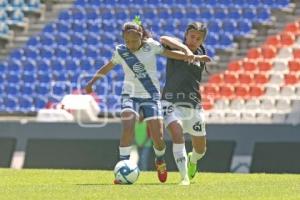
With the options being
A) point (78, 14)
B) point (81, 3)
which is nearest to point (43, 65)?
point (78, 14)

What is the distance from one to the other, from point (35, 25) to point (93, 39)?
2748 millimetres

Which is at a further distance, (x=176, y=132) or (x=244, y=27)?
(x=244, y=27)

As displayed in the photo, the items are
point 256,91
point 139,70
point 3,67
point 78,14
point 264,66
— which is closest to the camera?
point 139,70

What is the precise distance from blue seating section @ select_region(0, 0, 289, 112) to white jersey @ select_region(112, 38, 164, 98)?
12.2 meters

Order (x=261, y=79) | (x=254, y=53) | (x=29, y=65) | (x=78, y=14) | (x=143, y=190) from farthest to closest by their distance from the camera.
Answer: (x=78, y=14), (x=29, y=65), (x=254, y=53), (x=261, y=79), (x=143, y=190)

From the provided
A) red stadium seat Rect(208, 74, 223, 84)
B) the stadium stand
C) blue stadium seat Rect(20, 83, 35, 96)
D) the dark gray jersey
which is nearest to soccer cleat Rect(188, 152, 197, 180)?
the dark gray jersey

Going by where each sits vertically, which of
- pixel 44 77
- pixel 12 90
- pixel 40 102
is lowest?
pixel 40 102

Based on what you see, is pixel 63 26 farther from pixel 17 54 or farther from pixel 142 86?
pixel 142 86

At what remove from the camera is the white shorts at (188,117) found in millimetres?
12195

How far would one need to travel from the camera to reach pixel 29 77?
90.1 feet

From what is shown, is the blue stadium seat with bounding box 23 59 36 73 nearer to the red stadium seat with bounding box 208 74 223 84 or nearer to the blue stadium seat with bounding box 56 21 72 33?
the blue stadium seat with bounding box 56 21 72 33

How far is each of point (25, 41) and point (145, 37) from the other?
57.8 feet

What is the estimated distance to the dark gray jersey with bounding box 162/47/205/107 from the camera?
12.4 m

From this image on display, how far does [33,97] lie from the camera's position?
1044 inches
